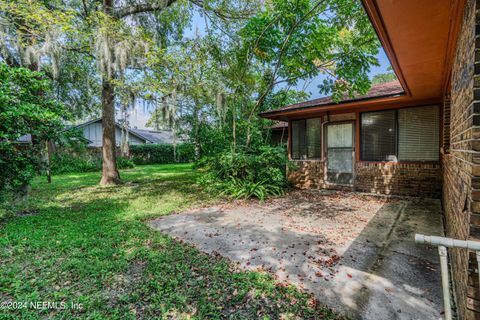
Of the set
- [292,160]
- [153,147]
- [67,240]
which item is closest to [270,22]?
[292,160]

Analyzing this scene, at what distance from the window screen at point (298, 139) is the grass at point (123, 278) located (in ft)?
17.3

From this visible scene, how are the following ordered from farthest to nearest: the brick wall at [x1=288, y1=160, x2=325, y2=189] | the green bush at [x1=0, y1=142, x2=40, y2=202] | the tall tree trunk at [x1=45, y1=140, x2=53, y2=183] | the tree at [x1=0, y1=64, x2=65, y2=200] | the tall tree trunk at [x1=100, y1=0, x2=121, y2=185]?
the tall tree trunk at [x1=100, y1=0, x2=121, y2=185]
the brick wall at [x1=288, y1=160, x2=325, y2=189]
the tall tree trunk at [x1=45, y1=140, x2=53, y2=183]
the green bush at [x1=0, y1=142, x2=40, y2=202]
the tree at [x1=0, y1=64, x2=65, y2=200]

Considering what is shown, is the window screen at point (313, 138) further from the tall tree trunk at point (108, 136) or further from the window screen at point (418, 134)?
the tall tree trunk at point (108, 136)

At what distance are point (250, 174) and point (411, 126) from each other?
14.2ft

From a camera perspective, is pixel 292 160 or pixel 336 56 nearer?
pixel 336 56

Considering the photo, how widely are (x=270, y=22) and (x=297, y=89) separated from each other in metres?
7.03

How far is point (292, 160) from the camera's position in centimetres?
764

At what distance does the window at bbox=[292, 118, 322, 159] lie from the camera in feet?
23.7

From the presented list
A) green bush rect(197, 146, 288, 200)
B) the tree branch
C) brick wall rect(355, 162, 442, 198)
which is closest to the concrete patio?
brick wall rect(355, 162, 442, 198)

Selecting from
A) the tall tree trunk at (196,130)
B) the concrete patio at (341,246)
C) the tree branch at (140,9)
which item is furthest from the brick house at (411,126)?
the tree branch at (140,9)

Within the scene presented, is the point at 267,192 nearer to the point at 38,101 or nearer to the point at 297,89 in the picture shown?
the point at 38,101

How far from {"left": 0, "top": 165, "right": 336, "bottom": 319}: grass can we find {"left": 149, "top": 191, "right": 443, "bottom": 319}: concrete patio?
0.98 feet

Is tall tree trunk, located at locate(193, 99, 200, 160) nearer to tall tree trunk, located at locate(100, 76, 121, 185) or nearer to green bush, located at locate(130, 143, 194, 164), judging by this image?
tall tree trunk, located at locate(100, 76, 121, 185)

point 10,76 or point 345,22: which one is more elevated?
point 345,22
